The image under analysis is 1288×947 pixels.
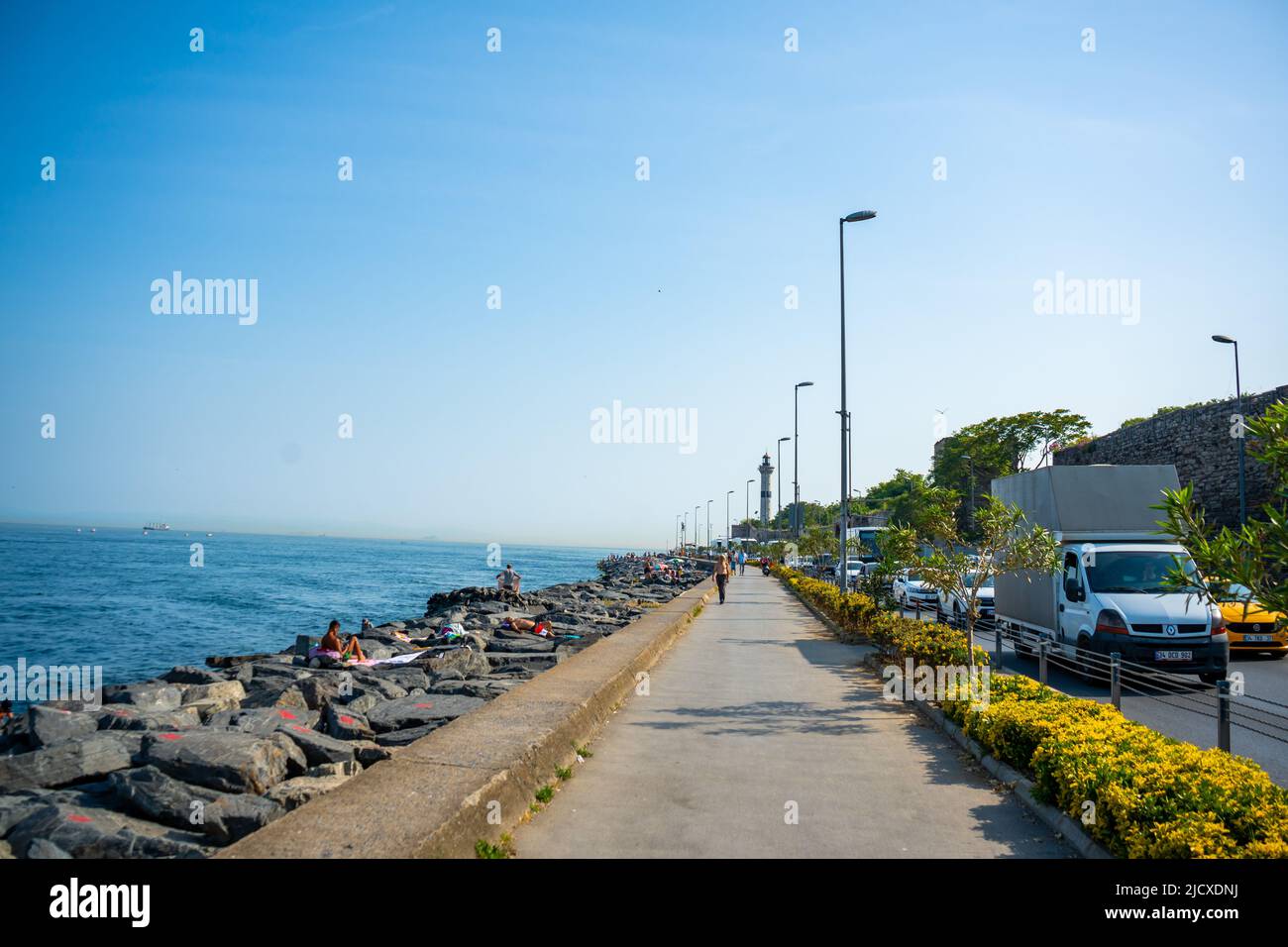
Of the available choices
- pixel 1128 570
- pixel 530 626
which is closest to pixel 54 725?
pixel 530 626

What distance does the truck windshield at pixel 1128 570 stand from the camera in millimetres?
13500

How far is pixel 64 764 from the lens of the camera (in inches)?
278

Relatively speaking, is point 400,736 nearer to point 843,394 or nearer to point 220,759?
point 220,759

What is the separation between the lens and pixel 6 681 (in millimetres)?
23312

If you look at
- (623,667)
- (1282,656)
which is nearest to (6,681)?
(623,667)

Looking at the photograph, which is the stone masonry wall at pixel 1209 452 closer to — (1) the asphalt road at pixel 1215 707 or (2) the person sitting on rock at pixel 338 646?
(1) the asphalt road at pixel 1215 707

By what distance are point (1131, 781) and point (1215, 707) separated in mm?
7462

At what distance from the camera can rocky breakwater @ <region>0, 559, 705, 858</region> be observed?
5.66 metres

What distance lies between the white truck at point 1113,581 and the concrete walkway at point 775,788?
3.80 m

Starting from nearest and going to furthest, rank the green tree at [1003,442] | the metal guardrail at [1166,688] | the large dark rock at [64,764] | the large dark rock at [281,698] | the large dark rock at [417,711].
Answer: the large dark rock at [64,764] → the metal guardrail at [1166,688] → the large dark rock at [417,711] → the large dark rock at [281,698] → the green tree at [1003,442]

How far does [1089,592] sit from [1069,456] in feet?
167

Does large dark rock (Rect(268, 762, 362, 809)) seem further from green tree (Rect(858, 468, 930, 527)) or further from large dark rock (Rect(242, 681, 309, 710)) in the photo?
green tree (Rect(858, 468, 930, 527))

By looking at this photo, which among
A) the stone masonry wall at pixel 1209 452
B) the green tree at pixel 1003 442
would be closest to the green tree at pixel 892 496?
the green tree at pixel 1003 442

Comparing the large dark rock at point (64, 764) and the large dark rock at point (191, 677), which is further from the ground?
the large dark rock at point (64, 764)
